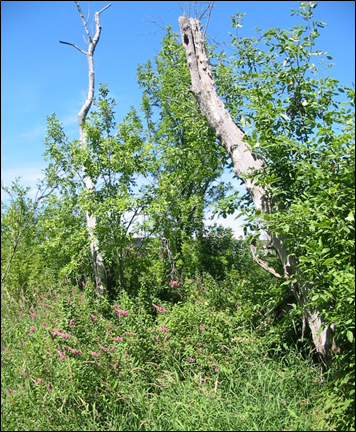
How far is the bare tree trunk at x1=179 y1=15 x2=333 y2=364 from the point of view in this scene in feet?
Answer: 13.2

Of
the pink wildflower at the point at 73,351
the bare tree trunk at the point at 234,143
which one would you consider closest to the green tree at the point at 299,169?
the bare tree trunk at the point at 234,143

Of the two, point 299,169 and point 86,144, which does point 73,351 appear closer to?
point 299,169

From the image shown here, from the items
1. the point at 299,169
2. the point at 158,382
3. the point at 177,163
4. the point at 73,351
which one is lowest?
the point at 158,382

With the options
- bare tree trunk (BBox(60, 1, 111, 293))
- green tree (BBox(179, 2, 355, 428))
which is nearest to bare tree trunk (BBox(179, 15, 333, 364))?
green tree (BBox(179, 2, 355, 428))

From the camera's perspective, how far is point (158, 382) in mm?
3881

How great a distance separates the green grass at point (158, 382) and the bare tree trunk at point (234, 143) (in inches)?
20.6

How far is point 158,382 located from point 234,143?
2.88 meters

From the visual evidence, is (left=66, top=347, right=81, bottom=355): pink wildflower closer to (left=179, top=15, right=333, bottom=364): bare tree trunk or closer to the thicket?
the thicket

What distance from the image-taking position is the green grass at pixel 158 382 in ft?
10.6

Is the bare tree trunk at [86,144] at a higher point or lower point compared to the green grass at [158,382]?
higher

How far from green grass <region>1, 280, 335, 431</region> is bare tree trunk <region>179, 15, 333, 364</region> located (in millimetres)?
524

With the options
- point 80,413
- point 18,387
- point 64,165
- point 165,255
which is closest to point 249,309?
point 80,413

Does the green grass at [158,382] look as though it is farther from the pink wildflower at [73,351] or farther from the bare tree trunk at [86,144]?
the bare tree trunk at [86,144]

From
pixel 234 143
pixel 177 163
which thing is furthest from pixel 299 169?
pixel 177 163
